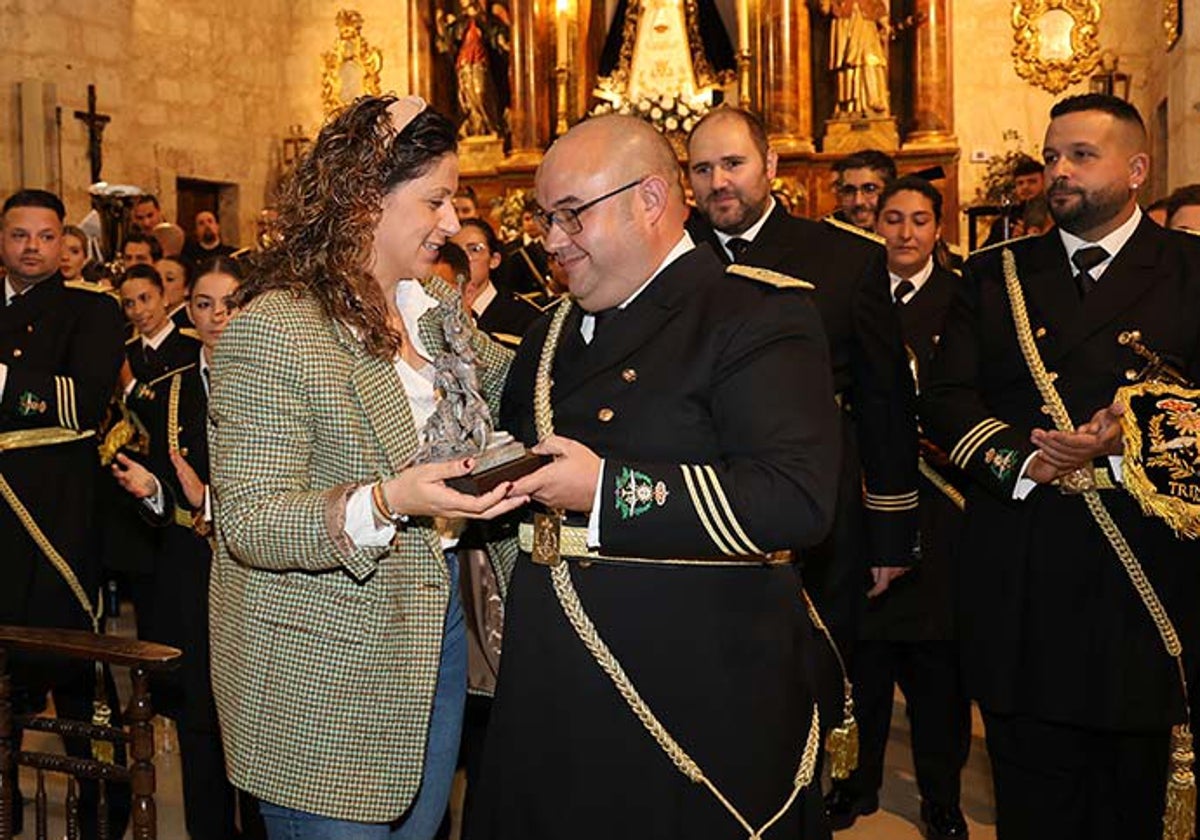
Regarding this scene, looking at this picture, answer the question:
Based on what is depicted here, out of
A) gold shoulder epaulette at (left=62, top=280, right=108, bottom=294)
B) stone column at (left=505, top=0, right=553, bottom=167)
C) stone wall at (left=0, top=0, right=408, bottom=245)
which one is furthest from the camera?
stone column at (left=505, top=0, right=553, bottom=167)

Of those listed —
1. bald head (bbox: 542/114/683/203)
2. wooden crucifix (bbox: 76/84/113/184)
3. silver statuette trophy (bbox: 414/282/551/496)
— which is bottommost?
silver statuette trophy (bbox: 414/282/551/496)

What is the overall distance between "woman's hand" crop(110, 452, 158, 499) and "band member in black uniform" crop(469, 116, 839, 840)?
6.20 feet

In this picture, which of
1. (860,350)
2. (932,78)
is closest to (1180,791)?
(860,350)

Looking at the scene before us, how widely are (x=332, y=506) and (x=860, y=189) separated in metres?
3.78

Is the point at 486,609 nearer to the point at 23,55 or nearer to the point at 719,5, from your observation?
the point at 23,55

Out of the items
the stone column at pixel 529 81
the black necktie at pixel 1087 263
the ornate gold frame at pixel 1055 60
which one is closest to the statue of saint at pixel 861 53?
the ornate gold frame at pixel 1055 60

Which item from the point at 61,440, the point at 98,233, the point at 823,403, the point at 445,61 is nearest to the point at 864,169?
the point at 61,440

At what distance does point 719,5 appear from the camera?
595 inches

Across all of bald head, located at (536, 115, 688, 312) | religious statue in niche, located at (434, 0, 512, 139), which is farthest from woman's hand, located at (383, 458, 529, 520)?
religious statue in niche, located at (434, 0, 512, 139)

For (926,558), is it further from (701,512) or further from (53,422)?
(53,422)

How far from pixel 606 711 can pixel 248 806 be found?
6.55 feet

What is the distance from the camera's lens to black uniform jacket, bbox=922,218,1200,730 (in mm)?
3299

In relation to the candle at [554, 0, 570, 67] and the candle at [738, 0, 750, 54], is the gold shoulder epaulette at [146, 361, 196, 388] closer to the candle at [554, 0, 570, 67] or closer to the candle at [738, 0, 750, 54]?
the candle at [738, 0, 750, 54]

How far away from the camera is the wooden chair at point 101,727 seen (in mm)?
2762
